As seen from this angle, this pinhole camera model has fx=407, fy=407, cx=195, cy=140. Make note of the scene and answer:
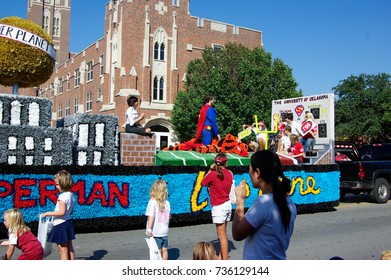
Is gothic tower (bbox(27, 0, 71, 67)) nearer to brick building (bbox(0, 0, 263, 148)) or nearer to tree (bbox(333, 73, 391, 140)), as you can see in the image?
brick building (bbox(0, 0, 263, 148))

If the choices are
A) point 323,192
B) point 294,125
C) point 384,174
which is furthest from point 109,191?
point 384,174

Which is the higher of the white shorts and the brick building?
the brick building

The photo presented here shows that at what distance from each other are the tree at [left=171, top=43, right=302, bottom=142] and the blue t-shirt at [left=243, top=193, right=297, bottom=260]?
84.8ft

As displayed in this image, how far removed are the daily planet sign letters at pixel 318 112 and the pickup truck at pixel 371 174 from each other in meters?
1.11

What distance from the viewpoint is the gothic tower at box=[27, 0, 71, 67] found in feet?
249

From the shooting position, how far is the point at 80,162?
30.8ft

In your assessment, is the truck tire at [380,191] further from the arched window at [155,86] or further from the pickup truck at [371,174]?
the arched window at [155,86]

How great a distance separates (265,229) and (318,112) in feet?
42.3

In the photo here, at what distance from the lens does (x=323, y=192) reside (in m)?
12.1

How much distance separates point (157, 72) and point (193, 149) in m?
24.6

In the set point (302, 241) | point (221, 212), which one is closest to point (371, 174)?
point (302, 241)

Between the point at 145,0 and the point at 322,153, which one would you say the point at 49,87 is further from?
the point at 322,153

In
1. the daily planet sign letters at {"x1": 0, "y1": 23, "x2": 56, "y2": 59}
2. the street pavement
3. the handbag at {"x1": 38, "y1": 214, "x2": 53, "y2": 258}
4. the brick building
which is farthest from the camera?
the brick building

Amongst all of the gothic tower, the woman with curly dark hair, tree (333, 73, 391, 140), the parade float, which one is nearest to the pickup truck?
the parade float
